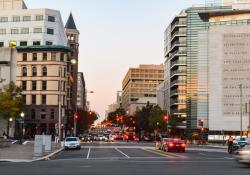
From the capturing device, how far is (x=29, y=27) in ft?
420

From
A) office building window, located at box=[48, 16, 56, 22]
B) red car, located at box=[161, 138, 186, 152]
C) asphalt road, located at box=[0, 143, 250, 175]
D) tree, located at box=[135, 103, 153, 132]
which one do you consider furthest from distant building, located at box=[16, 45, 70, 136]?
asphalt road, located at box=[0, 143, 250, 175]

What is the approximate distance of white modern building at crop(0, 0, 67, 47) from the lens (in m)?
127

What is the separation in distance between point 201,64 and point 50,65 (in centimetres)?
4456

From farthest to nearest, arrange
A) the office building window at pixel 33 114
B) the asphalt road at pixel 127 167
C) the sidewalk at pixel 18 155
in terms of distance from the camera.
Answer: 1. the office building window at pixel 33 114
2. the sidewalk at pixel 18 155
3. the asphalt road at pixel 127 167

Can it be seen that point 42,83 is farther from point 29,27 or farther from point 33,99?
point 29,27

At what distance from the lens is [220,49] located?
135 meters

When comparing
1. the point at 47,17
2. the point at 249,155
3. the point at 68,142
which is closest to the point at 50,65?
the point at 47,17

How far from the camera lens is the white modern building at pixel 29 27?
126812mm

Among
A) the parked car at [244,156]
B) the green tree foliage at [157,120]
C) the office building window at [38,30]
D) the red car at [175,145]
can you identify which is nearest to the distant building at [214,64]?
the green tree foliage at [157,120]

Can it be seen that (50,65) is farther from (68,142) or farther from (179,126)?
(68,142)

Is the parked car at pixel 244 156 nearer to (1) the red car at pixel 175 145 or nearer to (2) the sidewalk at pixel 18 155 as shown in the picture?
(2) the sidewalk at pixel 18 155

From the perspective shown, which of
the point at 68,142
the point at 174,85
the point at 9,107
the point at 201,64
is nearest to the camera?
the point at 68,142

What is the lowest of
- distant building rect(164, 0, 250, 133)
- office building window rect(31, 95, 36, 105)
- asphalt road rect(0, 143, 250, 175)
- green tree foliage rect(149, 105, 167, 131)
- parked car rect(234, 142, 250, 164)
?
asphalt road rect(0, 143, 250, 175)

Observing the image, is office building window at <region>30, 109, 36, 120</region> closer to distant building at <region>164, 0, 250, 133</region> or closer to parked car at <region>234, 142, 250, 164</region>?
distant building at <region>164, 0, 250, 133</region>
